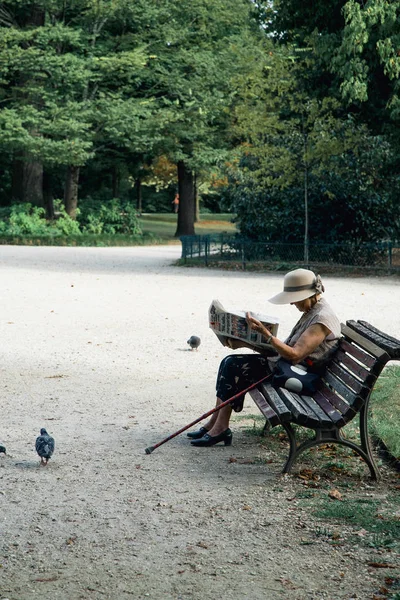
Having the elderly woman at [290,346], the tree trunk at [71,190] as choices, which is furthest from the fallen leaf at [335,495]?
the tree trunk at [71,190]

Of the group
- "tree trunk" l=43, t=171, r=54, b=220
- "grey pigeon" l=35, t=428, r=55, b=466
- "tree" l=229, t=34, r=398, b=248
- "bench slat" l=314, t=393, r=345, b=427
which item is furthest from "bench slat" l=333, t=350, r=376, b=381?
"tree trunk" l=43, t=171, r=54, b=220

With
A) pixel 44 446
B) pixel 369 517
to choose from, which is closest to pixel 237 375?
pixel 44 446

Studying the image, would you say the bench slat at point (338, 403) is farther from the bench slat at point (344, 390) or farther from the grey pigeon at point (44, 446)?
the grey pigeon at point (44, 446)

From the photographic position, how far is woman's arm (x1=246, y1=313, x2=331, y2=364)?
5914 millimetres

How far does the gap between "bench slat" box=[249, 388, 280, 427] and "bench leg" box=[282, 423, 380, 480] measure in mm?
136

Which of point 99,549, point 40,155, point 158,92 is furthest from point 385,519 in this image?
point 158,92

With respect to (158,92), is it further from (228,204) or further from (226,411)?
(226,411)

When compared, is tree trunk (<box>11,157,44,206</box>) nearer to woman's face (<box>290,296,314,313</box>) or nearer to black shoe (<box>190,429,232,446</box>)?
black shoe (<box>190,429,232,446</box>)

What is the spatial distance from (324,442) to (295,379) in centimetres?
51

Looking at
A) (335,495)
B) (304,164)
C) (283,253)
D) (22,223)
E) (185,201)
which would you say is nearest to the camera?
(335,495)

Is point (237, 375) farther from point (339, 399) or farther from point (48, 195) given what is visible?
point (48, 195)

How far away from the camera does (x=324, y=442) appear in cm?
577

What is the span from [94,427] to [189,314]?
7037mm

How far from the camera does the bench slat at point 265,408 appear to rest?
5500mm
